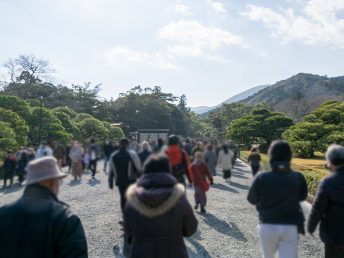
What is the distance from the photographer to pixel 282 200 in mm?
3484

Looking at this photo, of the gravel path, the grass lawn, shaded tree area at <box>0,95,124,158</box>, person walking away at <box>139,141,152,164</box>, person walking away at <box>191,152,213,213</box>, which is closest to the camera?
the gravel path

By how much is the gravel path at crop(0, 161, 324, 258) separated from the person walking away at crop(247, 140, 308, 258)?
2619 millimetres

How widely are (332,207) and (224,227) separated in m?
4.49

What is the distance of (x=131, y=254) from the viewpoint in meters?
2.86

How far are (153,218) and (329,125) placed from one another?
59.9 feet

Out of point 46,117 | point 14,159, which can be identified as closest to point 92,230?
point 14,159

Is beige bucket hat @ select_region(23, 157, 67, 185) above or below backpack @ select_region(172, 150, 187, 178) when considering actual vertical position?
above

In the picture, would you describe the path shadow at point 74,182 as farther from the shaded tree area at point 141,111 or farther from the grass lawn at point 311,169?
the shaded tree area at point 141,111

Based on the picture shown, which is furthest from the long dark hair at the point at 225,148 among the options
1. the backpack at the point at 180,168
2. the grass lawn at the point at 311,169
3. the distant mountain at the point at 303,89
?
the distant mountain at the point at 303,89

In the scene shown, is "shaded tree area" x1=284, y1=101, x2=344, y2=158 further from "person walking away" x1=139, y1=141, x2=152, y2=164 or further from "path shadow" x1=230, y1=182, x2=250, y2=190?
"person walking away" x1=139, y1=141, x2=152, y2=164

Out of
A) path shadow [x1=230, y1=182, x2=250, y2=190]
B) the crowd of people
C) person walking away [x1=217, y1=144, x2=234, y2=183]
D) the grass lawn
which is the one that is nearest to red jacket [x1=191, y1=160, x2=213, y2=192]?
person walking away [x1=217, y1=144, x2=234, y2=183]

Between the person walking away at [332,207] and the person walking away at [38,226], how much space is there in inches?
91.5

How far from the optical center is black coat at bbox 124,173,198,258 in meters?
2.70

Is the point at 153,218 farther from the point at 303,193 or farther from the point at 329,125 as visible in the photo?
the point at 329,125
